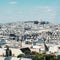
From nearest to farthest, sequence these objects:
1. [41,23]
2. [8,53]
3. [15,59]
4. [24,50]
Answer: [15,59] → [8,53] → [24,50] → [41,23]

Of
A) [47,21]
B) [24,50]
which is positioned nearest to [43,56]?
[24,50]

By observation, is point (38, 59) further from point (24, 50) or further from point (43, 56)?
point (24, 50)

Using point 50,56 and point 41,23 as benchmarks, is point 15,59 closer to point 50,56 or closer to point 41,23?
point 50,56

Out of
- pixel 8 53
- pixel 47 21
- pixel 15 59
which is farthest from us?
pixel 47 21

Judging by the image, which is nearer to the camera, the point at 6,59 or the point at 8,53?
the point at 6,59

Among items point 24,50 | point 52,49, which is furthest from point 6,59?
point 52,49

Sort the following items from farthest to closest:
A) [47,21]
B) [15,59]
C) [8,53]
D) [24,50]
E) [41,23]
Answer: [47,21] < [41,23] < [24,50] < [8,53] < [15,59]

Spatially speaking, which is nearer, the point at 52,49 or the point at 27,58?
the point at 27,58

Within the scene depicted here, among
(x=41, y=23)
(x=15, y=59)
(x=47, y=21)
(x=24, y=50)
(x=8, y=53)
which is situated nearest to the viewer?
(x=15, y=59)
